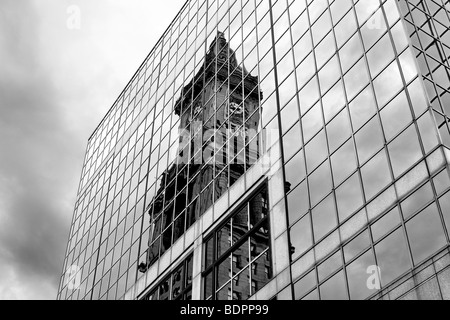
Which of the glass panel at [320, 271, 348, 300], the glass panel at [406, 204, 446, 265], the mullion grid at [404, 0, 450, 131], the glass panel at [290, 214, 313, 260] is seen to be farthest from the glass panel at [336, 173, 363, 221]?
the mullion grid at [404, 0, 450, 131]

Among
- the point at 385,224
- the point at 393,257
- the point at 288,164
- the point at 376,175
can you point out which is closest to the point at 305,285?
the point at 385,224

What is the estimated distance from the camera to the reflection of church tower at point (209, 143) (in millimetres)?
42688

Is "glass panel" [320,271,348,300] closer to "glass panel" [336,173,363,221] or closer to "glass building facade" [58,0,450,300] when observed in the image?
"glass building facade" [58,0,450,300]

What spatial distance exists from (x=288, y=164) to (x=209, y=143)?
39.4 feet

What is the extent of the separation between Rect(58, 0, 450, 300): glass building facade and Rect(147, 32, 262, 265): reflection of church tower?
14 cm

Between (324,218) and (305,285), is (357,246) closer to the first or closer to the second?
(324,218)

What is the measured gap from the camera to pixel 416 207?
2623 centimetres

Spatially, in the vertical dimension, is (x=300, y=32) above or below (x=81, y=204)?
below

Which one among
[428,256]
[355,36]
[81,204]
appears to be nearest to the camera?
[428,256]

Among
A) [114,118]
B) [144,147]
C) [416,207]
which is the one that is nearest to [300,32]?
[416,207]

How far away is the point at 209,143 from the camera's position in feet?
155

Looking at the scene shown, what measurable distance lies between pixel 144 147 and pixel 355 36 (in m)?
28.7

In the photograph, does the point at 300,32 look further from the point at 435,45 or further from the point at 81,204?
the point at 81,204
